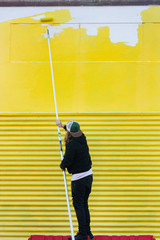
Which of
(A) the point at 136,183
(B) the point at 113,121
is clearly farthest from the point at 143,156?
(B) the point at 113,121

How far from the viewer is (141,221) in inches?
188

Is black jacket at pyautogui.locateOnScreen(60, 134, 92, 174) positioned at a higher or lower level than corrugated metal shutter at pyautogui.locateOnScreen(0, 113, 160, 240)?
higher

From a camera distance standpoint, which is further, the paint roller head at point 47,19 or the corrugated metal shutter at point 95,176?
the paint roller head at point 47,19

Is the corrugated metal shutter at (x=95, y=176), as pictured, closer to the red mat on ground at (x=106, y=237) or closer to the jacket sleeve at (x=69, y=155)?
the red mat on ground at (x=106, y=237)

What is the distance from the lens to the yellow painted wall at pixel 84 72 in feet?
16.3

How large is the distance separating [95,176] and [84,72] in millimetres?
1889

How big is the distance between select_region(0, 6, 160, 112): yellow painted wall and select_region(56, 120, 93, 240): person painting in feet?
3.64

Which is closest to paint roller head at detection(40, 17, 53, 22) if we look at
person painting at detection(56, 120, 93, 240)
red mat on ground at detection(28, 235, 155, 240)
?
person painting at detection(56, 120, 93, 240)

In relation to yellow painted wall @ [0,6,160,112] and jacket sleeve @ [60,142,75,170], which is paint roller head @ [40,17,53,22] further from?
jacket sleeve @ [60,142,75,170]

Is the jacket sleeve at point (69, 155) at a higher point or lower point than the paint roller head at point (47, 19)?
Answer: lower

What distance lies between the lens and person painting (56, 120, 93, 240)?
153 inches

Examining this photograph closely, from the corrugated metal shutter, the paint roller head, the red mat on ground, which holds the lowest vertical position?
the red mat on ground

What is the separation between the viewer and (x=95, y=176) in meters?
4.84

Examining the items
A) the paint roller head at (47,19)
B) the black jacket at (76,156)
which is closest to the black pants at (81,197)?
the black jacket at (76,156)
